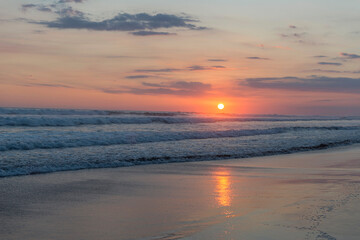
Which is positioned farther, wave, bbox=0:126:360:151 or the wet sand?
wave, bbox=0:126:360:151

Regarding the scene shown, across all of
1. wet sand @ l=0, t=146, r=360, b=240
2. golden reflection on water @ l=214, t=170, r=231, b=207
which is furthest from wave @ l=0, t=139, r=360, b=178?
golden reflection on water @ l=214, t=170, r=231, b=207

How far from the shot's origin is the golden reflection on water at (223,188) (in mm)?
5887

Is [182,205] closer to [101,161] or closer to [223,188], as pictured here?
[223,188]

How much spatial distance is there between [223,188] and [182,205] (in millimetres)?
1573

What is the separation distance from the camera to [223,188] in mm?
7051

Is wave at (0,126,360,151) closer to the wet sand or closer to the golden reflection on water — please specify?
the wet sand

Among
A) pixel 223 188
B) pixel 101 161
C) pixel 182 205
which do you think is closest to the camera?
pixel 182 205

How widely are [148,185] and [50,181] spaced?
1.99m

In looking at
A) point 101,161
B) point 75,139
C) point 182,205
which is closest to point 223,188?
point 182,205

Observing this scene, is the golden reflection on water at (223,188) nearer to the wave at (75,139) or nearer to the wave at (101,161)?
the wave at (101,161)

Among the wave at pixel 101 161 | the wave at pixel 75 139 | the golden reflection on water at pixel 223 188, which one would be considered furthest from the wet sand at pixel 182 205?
the wave at pixel 75 139

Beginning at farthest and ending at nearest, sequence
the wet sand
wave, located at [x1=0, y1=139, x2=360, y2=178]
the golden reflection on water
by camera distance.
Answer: wave, located at [x1=0, y1=139, x2=360, y2=178] → the golden reflection on water → the wet sand

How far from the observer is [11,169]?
8.77 metres

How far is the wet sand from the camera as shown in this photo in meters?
4.29
